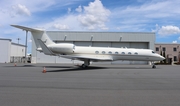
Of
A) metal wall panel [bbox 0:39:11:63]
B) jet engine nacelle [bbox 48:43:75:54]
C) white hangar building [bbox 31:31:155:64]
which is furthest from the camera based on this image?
metal wall panel [bbox 0:39:11:63]

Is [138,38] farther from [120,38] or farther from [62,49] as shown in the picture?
[62,49]

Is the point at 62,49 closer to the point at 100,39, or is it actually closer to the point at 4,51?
the point at 100,39

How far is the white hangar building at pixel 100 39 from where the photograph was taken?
1581 inches

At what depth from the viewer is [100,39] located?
40.4m

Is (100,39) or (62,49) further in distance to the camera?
(100,39)

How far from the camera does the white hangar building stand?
132 feet

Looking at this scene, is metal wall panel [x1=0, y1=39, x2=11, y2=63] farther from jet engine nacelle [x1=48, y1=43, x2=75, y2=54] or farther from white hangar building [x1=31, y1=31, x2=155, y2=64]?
jet engine nacelle [x1=48, y1=43, x2=75, y2=54]

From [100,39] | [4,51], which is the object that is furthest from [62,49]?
[4,51]

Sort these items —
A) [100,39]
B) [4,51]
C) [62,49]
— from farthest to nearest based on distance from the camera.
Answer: [4,51] < [100,39] < [62,49]

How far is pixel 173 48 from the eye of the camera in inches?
2336

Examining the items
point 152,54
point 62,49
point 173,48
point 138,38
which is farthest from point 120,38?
point 173,48

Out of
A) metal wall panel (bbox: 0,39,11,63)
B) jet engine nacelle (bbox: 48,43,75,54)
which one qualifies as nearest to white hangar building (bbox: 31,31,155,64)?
metal wall panel (bbox: 0,39,11,63)

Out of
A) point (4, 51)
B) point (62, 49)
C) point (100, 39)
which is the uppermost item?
point (100, 39)

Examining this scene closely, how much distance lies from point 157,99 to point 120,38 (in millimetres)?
34299
